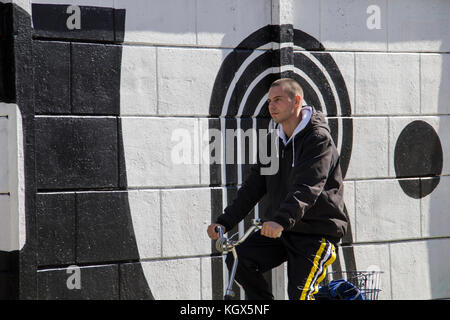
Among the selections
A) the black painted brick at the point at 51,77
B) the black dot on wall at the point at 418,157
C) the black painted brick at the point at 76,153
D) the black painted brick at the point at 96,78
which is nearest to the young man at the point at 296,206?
the black painted brick at the point at 76,153

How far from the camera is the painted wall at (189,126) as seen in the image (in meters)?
5.87

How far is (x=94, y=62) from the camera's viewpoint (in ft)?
19.9

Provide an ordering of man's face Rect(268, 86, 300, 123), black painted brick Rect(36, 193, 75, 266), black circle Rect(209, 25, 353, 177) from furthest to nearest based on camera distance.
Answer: black circle Rect(209, 25, 353, 177) < black painted brick Rect(36, 193, 75, 266) < man's face Rect(268, 86, 300, 123)

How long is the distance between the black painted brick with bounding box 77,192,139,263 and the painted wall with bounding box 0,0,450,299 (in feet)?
0.03

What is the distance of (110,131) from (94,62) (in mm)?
530

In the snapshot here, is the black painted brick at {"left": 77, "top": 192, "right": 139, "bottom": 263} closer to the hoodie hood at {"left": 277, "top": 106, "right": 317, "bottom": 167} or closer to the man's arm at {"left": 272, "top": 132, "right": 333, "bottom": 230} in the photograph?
the hoodie hood at {"left": 277, "top": 106, "right": 317, "bottom": 167}

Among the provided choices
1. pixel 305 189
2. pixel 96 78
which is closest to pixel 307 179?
pixel 305 189

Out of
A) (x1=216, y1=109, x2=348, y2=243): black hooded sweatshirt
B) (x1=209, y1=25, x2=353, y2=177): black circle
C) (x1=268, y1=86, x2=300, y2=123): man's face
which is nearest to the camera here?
(x1=216, y1=109, x2=348, y2=243): black hooded sweatshirt

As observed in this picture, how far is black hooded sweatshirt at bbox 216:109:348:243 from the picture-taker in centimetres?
495

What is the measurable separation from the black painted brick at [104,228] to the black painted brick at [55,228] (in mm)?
66

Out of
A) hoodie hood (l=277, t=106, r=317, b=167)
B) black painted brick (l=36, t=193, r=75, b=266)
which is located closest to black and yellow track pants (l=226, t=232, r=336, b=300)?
hoodie hood (l=277, t=106, r=317, b=167)

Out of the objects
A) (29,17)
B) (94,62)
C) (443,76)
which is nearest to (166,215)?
(94,62)

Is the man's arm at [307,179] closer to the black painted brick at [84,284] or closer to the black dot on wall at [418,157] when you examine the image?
the black painted brick at [84,284]

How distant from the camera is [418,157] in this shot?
24.2 feet
